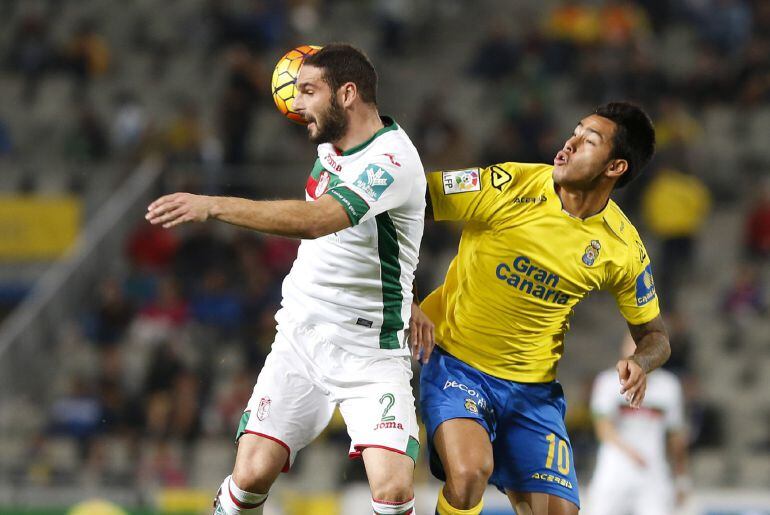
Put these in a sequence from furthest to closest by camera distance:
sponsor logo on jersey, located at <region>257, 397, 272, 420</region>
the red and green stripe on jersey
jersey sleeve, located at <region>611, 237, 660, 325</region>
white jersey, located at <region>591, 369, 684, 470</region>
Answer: white jersey, located at <region>591, 369, 684, 470</region>
jersey sleeve, located at <region>611, 237, 660, 325</region>
sponsor logo on jersey, located at <region>257, 397, 272, 420</region>
the red and green stripe on jersey

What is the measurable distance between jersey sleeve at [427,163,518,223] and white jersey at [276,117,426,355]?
0.24 metres

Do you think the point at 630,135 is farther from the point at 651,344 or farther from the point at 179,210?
the point at 179,210

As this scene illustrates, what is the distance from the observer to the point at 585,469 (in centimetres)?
1241

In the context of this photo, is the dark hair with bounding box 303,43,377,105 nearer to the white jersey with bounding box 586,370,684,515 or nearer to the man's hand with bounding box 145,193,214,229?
the man's hand with bounding box 145,193,214,229

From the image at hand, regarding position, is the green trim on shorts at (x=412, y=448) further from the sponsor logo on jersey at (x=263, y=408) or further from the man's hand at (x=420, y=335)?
the sponsor logo on jersey at (x=263, y=408)

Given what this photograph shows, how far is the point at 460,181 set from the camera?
5.77m

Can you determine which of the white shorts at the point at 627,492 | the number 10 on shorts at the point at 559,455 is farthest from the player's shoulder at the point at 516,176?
the white shorts at the point at 627,492

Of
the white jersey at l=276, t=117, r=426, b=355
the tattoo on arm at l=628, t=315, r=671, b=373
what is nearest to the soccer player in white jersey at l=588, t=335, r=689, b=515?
the tattoo on arm at l=628, t=315, r=671, b=373

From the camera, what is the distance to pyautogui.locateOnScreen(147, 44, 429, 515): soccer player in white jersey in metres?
5.28

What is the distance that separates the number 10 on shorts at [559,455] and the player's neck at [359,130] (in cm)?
168

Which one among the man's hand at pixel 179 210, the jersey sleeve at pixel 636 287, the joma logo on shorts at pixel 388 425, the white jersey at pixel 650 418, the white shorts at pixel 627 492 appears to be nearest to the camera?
the man's hand at pixel 179 210

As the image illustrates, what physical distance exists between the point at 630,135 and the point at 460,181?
2.66 ft

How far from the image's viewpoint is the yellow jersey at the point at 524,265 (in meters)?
5.75

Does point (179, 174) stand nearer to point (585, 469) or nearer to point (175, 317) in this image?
point (175, 317)
